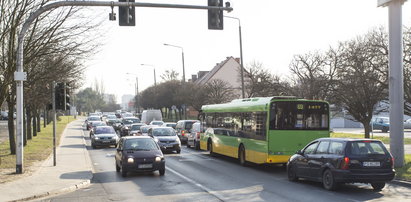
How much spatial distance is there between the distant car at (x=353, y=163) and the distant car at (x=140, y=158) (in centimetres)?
570

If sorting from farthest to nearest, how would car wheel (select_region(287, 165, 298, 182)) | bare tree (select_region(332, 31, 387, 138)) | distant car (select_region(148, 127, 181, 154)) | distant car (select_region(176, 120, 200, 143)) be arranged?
distant car (select_region(176, 120, 200, 143)) < distant car (select_region(148, 127, 181, 154)) < bare tree (select_region(332, 31, 387, 138)) < car wheel (select_region(287, 165, 298, 182))

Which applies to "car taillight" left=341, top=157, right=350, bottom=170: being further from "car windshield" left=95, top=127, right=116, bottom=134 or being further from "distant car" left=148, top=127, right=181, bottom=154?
"car windshield" left=95, top=127, right=116, bottom=134

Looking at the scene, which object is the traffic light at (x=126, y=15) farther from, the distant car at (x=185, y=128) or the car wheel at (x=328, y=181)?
the distant car at (x=185, y=128)

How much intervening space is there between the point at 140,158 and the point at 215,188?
3885mm

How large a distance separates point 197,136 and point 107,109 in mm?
129046

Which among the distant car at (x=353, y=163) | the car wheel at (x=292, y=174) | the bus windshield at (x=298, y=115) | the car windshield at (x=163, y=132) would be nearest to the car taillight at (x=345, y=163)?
the distant car at (x=353, y=163)

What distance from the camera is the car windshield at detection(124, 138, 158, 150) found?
1748cm

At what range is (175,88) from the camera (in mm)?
76125

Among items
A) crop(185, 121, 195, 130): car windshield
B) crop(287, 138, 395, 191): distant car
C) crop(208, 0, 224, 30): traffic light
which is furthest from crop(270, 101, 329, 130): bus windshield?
crop(185, 121, 195, 130): car windshield

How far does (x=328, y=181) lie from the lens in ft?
43.7

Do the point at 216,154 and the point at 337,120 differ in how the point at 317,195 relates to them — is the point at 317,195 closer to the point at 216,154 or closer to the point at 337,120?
the point at 216,154

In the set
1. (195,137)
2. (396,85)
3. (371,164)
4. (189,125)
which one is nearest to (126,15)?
(371,164)

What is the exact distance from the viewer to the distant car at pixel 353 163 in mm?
12719

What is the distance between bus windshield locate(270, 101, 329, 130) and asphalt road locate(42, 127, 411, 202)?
1913 millimetres
